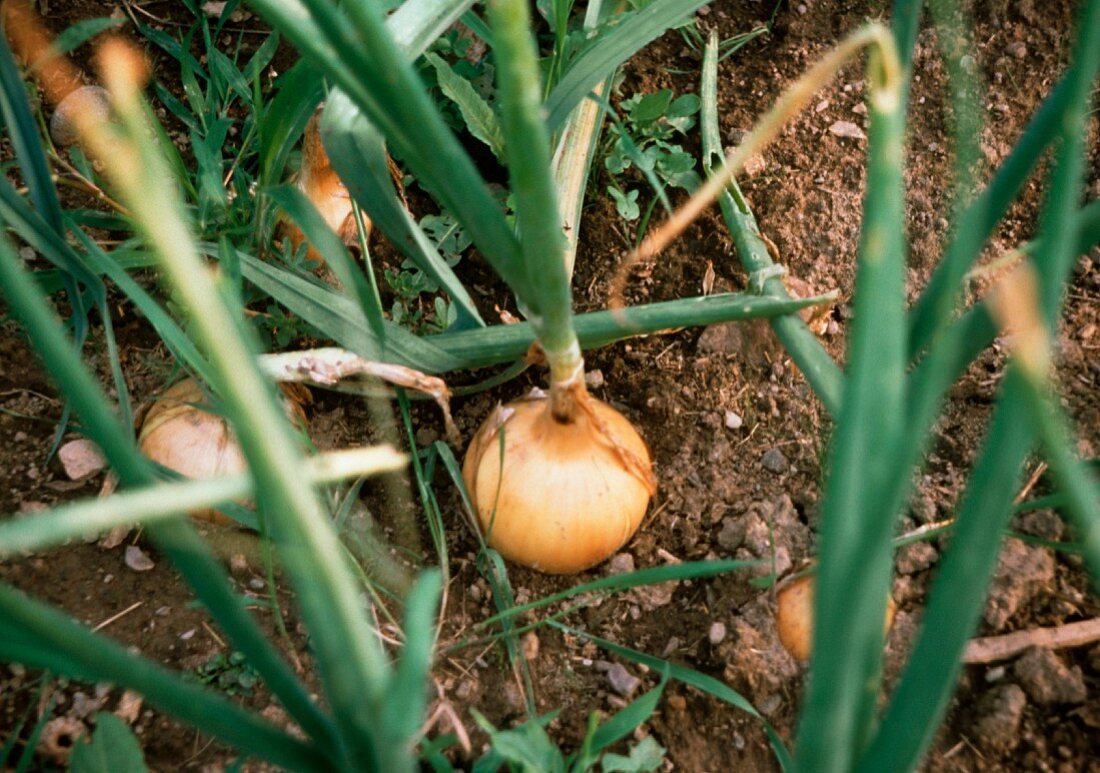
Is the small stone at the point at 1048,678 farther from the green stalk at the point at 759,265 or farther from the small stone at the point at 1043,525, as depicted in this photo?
the green stalk at the point at 759,265

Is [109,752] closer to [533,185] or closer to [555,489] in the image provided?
[555,489]

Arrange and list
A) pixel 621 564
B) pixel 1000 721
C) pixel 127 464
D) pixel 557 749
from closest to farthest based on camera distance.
Result: pixel 127 464
pixel 557 749
pixel 1000 721
pixel 621 564

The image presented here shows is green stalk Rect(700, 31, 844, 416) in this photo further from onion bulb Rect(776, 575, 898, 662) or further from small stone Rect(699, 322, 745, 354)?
onion bulb Rect(776, 575, 898, 662)

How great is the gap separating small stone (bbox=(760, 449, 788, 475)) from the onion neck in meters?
0.34

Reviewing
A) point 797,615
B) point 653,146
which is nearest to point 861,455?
point 797,615

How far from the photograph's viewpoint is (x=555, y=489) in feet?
3.47

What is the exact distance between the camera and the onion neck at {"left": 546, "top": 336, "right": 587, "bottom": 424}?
3.18ft

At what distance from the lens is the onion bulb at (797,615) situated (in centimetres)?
101

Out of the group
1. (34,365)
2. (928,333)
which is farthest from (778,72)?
(34,365)

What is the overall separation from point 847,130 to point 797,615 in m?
0.87

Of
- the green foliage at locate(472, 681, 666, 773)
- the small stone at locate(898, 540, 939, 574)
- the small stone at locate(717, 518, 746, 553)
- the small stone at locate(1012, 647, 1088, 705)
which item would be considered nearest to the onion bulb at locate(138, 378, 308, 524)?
the green foliage at locate(472, 681, 666, 773)

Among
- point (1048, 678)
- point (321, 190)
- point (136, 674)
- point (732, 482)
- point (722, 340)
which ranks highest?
point (321, 190)

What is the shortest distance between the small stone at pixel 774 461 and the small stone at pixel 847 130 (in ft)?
1.95

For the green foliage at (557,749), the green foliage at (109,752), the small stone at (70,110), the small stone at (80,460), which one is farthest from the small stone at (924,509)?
the small stone at (70,110)
